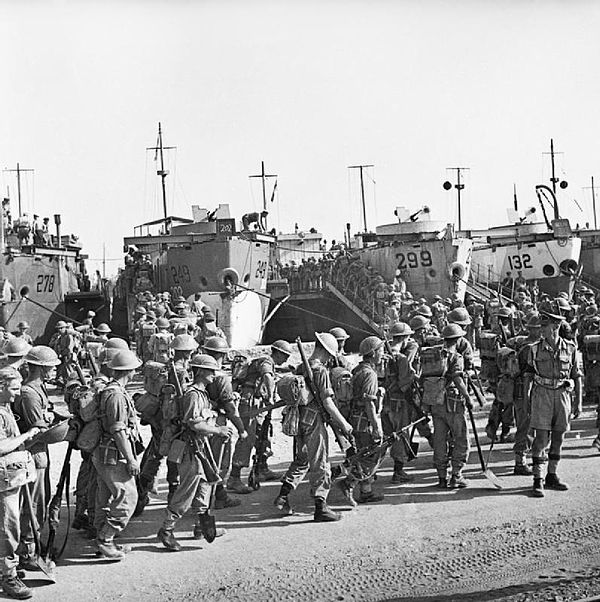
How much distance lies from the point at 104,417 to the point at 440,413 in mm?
3568

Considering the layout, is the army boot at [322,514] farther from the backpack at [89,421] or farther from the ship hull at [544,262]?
the ship hull at [544,262]

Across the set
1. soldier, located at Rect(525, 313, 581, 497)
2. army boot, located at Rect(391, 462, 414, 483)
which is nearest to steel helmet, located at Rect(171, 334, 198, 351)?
army boot, located at Rect(391, 462, 414, 483)

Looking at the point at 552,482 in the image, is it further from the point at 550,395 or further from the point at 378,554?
the point at 378,554

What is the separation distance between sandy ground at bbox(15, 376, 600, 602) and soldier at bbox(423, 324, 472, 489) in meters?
0.27

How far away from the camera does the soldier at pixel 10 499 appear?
5.35m

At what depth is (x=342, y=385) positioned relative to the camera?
7.57m

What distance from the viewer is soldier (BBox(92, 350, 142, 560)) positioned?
598 cm

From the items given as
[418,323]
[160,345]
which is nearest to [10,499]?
[418,323]

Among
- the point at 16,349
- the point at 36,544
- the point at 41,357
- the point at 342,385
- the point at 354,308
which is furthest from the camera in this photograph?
the point at 354,308

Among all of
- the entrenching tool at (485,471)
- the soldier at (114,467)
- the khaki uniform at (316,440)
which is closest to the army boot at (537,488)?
the entrenching tool at (485,471)

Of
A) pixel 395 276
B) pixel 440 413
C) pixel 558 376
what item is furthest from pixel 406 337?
pixel 395 276

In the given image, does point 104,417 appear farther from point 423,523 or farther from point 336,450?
point 336,450

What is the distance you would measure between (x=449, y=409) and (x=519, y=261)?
863 inches

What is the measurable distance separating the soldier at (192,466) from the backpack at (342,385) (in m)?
1.58
